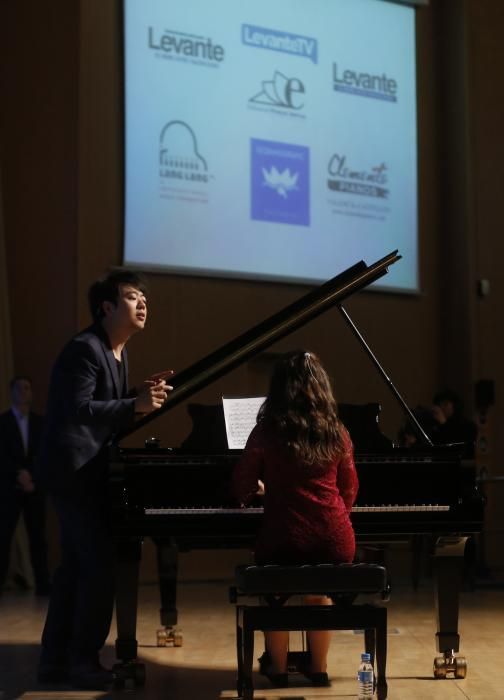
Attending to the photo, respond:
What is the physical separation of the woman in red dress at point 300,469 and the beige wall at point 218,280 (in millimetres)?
4633

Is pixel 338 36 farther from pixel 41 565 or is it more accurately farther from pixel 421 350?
pixel 41 565

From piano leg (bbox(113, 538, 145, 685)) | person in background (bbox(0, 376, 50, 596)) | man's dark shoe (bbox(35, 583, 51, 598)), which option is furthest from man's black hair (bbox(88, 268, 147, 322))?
man's dark shoe (bbox(35, 583, 51, 598))

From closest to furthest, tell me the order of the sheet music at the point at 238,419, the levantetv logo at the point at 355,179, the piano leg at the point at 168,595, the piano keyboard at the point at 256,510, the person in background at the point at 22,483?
1. the piano keyboard at the point at 256,510
2. the sheet music at the point at 238,419
3. the piano leg at the point at 168,595
4. the person in background at the point at 22,483
5. the levantetv logo at the point at 355,179

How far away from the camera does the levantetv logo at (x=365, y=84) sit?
9.49 m

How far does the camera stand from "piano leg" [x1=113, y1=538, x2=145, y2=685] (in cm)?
404

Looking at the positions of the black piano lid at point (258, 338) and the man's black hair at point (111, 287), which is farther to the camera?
the man's black hair at point (111, 287)

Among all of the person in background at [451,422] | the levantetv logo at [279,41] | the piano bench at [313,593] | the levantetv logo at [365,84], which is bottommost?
the piano bench at [313,593]

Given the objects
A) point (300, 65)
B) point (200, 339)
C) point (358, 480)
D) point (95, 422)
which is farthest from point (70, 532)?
point (300, 65)

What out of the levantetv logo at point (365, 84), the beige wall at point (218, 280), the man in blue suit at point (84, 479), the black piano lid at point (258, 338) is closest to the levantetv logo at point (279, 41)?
the levantetv logo at point (365, 84)

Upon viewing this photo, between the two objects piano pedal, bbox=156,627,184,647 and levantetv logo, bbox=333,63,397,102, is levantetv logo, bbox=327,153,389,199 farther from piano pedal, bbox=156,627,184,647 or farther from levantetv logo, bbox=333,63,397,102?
piano pedal, bbox=156,627,184,647

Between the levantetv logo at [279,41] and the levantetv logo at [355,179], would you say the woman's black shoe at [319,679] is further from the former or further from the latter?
the levantetv logo at [279,41]

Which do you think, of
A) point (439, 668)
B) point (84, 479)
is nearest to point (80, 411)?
point (84, 479)

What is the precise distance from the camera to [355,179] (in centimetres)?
957

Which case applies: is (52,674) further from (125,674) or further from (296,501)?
(296,501)
